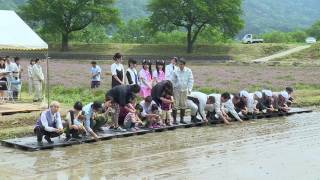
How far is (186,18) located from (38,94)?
45.4m

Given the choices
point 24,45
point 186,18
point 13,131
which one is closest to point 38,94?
point 24,45

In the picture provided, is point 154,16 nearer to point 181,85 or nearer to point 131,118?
point 181,85

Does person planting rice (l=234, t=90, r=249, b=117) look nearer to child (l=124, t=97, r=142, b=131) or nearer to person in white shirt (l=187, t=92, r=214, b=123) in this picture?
person in white shirt (l=187, t=92, r=214, b=123)

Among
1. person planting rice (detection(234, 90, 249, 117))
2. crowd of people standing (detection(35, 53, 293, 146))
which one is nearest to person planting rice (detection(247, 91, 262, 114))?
crowd of people standing (detection(35, 53, 293, 146))

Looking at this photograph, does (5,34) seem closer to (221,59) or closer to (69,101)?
(69,101)

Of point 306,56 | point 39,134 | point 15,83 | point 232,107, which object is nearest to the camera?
point 39,134

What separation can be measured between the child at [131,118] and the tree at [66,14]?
49.0 metres

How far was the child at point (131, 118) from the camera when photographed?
12.5m

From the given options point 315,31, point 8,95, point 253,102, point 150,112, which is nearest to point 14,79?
point 8,95

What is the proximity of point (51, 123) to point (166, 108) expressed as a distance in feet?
10.7

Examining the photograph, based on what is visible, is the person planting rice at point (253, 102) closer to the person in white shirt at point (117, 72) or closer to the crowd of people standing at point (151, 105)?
the crowd of people standing at point (151, 105)

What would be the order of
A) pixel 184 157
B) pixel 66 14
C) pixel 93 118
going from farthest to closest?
pixel 66 14
pixel 93 118
pixel 184 157

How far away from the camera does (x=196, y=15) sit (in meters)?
61.4

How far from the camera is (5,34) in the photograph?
14.7m
